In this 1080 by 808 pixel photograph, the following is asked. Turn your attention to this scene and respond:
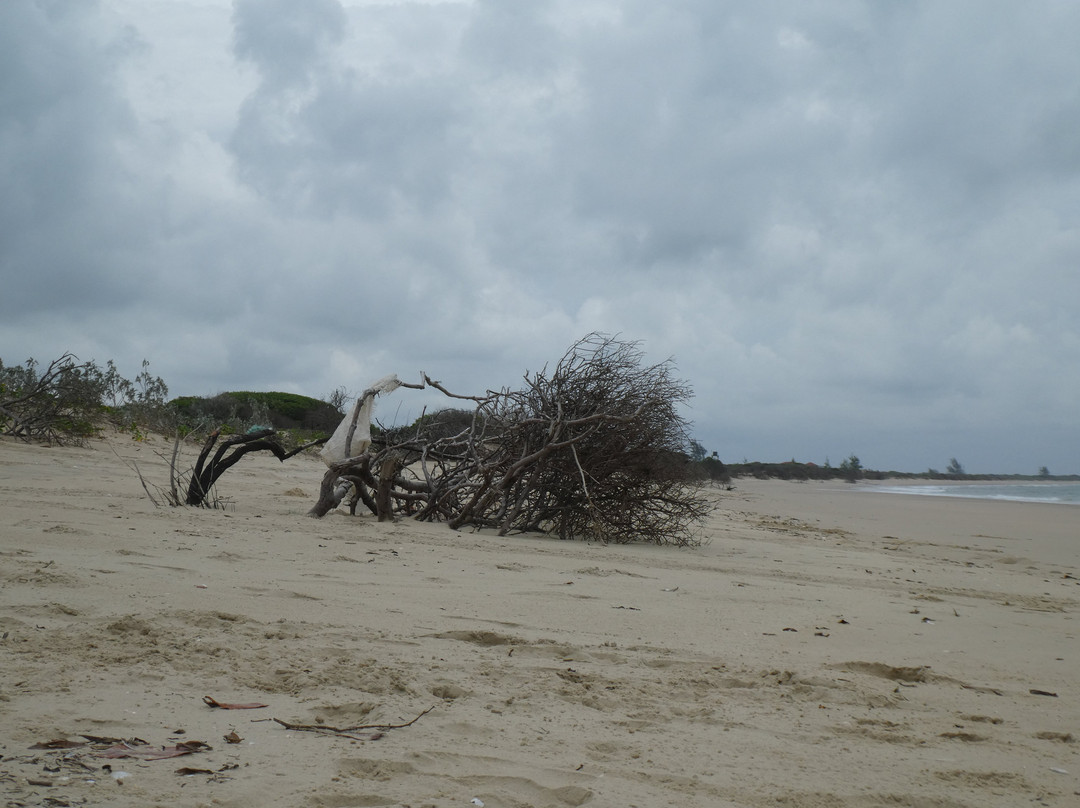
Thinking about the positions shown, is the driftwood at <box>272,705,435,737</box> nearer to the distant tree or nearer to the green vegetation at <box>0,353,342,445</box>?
the green vegetation at <box>0,353,342,445</box>

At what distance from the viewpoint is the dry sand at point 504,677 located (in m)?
1.87

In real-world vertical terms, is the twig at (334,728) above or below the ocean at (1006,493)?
below

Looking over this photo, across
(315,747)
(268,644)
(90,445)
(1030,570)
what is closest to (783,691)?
(315,747)

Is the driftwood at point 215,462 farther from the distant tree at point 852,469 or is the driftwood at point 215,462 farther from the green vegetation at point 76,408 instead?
the distant tree at point 852,469

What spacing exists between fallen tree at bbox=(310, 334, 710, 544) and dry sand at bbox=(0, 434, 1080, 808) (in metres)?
2.00

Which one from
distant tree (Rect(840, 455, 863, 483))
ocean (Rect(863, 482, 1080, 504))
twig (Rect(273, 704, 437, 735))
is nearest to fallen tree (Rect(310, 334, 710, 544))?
twig (Rect(273, 704, 437, 735))

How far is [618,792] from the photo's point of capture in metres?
1.85

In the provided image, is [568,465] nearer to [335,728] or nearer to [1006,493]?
[335,728]

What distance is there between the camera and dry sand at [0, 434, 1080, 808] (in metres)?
1.87

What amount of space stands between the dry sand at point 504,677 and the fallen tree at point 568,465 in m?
2.00

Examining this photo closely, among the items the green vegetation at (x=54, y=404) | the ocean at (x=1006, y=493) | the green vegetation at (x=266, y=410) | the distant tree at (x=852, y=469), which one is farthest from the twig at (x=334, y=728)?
the distant tree at (x=852, y=469)

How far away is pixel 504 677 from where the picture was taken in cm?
268

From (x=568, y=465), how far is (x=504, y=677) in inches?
198

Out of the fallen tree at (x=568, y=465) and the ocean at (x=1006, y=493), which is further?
the ocean at (x=1006, y=493)
